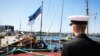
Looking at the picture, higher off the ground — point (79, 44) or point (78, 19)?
point (78, 19)

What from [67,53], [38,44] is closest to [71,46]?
[67,53]

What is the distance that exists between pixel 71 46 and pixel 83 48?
17cm

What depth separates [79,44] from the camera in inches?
130

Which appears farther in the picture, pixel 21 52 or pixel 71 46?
pixel 21 52

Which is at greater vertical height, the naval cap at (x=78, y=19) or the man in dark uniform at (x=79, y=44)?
the naval cap at (x=78, y=19)

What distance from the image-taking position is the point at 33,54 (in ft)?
49.3

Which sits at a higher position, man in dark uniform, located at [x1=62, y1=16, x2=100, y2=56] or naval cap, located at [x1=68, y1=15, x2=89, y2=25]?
naval cap, located at [x1=68, y1=15, x2=89, y2=25]

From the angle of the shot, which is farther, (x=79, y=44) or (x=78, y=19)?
→ (x=78, y=19)

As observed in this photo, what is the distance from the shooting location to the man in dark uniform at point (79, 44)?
10.7 feet

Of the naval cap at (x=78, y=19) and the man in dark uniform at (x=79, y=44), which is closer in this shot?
the man in dark uniform at (x=79, y=44)

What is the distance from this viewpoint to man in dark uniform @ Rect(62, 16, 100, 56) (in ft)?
10.7

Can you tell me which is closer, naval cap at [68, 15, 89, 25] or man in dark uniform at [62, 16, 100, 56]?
man in dark uniform at [62, 16, 100, 56]

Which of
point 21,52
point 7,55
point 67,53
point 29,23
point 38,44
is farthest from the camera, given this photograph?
point 38,44

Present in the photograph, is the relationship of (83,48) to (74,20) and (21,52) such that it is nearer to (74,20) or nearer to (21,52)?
(74,20)
